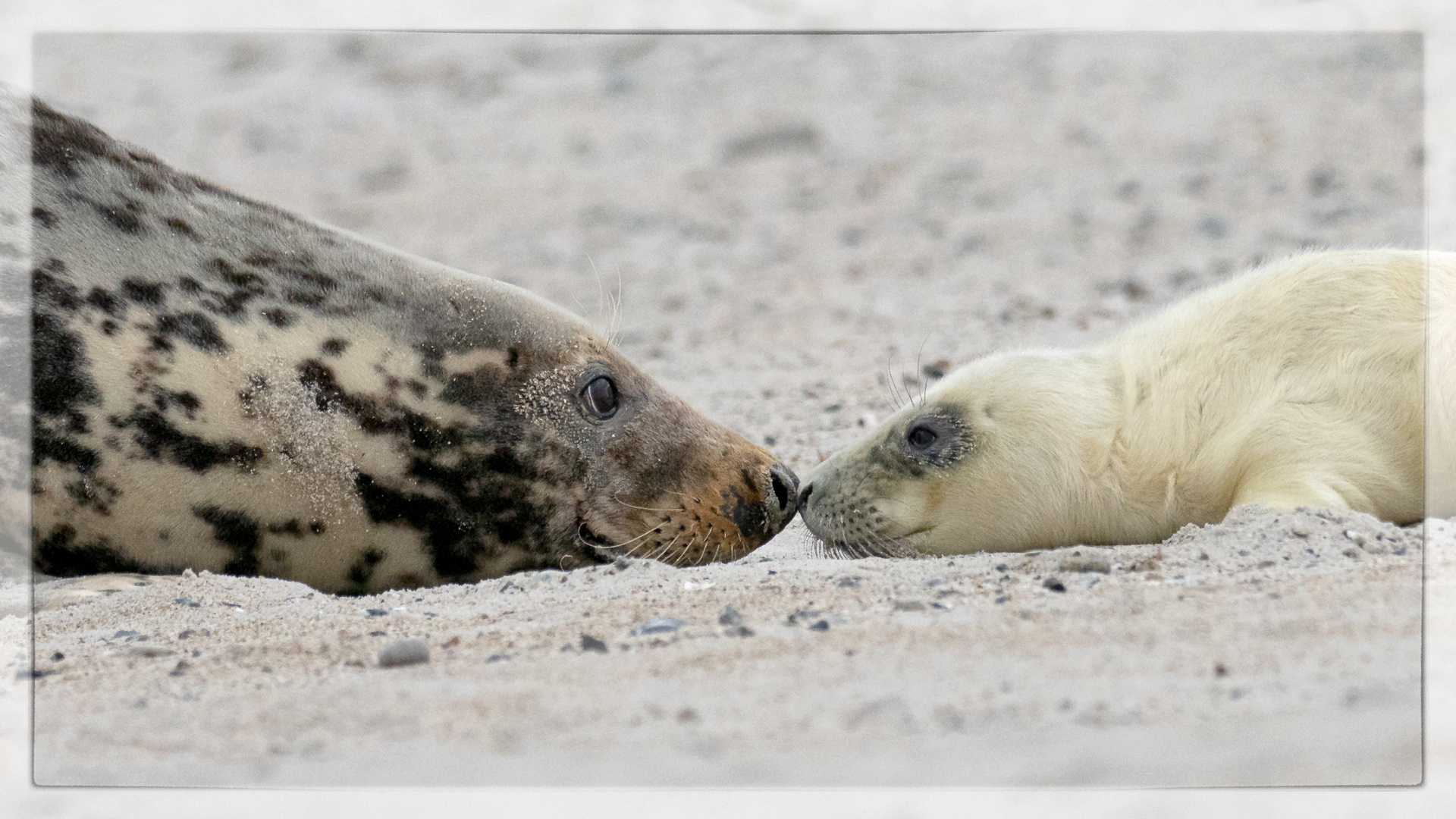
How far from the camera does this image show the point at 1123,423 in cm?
381

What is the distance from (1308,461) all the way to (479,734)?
208 centimetres

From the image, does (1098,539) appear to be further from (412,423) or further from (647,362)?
(647,362)

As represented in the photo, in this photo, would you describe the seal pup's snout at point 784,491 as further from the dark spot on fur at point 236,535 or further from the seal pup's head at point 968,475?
the dark spot on fur at point 236,535

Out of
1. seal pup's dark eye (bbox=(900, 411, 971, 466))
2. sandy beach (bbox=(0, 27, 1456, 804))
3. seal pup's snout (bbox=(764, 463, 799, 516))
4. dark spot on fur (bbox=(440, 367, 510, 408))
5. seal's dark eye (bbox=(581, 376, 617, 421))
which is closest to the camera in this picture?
sandy beach (bbox=(0, 27, 1456, 804))

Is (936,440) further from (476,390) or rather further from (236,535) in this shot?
(236,535)

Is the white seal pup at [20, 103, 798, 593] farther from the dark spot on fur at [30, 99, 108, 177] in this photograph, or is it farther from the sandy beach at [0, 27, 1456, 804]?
the sandy beach at [0, 27, 1456, 804]

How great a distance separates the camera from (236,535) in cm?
319

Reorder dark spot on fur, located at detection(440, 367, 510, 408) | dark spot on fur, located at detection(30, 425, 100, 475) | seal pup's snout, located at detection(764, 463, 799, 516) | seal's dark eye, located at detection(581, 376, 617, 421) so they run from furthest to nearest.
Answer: seal pup's snout, located at detection(764, 463, 799, 516)
seal's dark eye, located at detection(581, 376, 617, 421)
dark spot on fur, located at detection(440, 367, 510, 408)
dark spot on fur, located at detection(30, 425, 100, 475)

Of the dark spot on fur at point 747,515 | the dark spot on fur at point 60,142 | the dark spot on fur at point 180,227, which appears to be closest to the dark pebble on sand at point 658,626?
the dark spot on fur at point 747,515

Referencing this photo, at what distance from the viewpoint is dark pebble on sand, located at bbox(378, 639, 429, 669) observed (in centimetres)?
262

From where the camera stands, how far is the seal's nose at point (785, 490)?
12.1ft

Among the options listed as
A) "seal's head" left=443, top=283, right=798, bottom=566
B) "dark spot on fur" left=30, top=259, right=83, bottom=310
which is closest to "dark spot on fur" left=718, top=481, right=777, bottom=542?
"seal's head" left=443, top=283, right=798, bottom=566

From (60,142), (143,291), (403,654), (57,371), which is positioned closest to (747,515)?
(403,654)

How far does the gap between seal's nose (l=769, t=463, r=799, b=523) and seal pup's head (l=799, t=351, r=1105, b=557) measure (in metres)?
0.06
